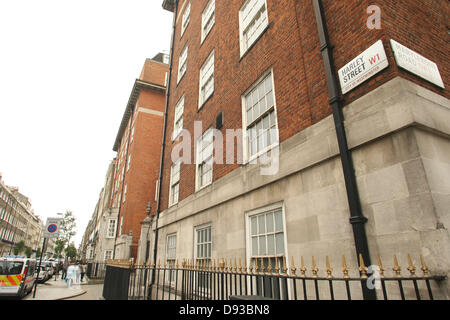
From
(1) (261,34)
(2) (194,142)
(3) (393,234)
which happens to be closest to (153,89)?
(2) (194,142)

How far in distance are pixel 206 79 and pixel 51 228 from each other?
10.4 metres

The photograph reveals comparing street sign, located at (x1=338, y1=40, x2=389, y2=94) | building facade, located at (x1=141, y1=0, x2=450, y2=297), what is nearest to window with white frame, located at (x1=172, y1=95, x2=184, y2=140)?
building facade, located at (x1=141, y1=0, x2=450, y2=297)

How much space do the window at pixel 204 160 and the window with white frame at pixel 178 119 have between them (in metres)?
3.42

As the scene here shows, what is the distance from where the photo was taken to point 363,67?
14.4 ft

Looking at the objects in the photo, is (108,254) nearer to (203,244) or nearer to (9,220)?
(203,244)

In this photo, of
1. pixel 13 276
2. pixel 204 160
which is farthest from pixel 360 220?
pixel 13 276

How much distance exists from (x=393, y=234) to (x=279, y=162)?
2.76m

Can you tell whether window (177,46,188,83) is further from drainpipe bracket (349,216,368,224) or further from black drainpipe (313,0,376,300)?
drainpipe bracket (349,216,368,224)

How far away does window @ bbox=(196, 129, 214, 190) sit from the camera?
9.73 metres

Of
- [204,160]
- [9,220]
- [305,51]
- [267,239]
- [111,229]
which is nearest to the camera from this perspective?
[305,51]

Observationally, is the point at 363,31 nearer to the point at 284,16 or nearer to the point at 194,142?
the point at 284,16

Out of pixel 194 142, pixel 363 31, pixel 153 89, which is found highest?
pixel 153 89

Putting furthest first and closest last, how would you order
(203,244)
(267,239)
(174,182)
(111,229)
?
(111,229) → (174,182) → (203,244) → (267,239)
